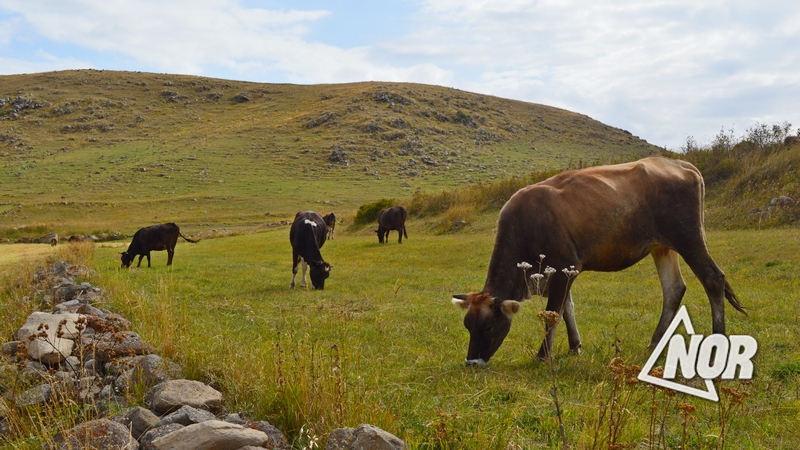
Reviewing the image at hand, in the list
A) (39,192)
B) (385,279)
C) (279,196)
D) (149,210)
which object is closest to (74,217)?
(149,210)

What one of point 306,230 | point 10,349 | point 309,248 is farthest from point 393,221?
point 10,349

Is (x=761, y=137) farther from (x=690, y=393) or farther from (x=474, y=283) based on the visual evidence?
(x=690, y=393)

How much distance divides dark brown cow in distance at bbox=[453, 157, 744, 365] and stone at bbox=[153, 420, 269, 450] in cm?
351

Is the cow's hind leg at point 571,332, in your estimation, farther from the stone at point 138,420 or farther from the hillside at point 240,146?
the hillside at point 240,146

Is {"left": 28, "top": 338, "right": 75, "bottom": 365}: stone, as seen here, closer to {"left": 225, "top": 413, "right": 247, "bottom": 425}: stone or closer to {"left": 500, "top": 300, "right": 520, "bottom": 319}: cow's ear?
{"left": 225, "top": 413, "right": 247, "bottom": 425}: stone

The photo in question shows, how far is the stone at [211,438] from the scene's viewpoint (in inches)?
Result: 167

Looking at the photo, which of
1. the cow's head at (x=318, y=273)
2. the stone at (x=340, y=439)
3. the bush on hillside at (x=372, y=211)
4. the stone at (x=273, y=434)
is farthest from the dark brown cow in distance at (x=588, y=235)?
the bush on hillside at (x=372, y=211)

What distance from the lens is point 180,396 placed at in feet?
17.4

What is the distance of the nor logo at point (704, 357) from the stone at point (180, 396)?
4.03 metres

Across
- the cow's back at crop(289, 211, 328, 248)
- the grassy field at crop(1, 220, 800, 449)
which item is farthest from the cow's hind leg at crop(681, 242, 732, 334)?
the cow's back at crop(289, 211, 328, 248)

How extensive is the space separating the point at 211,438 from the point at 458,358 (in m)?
4.26

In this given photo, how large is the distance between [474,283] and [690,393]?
10309mm

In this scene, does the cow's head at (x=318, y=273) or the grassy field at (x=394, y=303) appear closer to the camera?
the grassy field at (x=394, y=303)

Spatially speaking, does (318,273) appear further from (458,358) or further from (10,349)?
(10,349)
